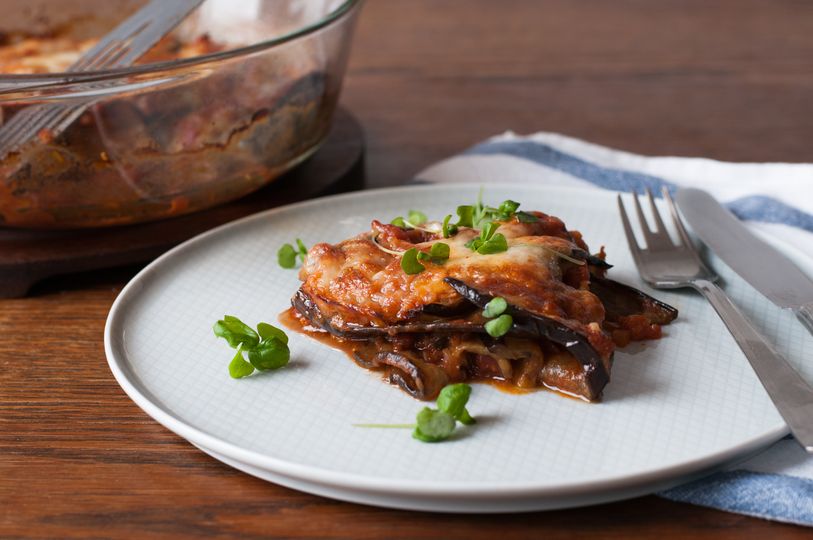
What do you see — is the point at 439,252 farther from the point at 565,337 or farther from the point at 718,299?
Result: the point at 718,299

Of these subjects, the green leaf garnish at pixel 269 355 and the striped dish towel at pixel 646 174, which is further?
the striped dish towel at pixel 646 174

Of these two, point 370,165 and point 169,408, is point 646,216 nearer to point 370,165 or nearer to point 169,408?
point 370,165

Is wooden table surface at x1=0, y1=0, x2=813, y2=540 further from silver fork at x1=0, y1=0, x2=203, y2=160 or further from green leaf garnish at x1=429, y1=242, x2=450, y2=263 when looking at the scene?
green leaf garnish at x1=429, y1=242, x2=450, y2=263

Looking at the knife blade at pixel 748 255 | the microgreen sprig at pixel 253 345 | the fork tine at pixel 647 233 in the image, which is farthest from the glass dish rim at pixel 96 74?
the knife blade at pixel 748 255

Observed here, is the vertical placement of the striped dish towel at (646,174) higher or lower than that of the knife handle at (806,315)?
lower

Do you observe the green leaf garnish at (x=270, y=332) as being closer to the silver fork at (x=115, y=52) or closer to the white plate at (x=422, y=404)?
the white plate at (x=422, y=404)

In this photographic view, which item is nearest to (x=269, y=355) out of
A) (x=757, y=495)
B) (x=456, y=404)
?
(x=456, y=404)

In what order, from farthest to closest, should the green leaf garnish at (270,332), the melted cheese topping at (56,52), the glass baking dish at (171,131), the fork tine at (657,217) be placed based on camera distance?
the melted cheese topping at (56,52), the fork tine at (657,217), the glass baking dish at (171,131), the green leaf garnish at (270,332)

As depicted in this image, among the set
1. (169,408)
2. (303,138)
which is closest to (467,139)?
(303,138)
